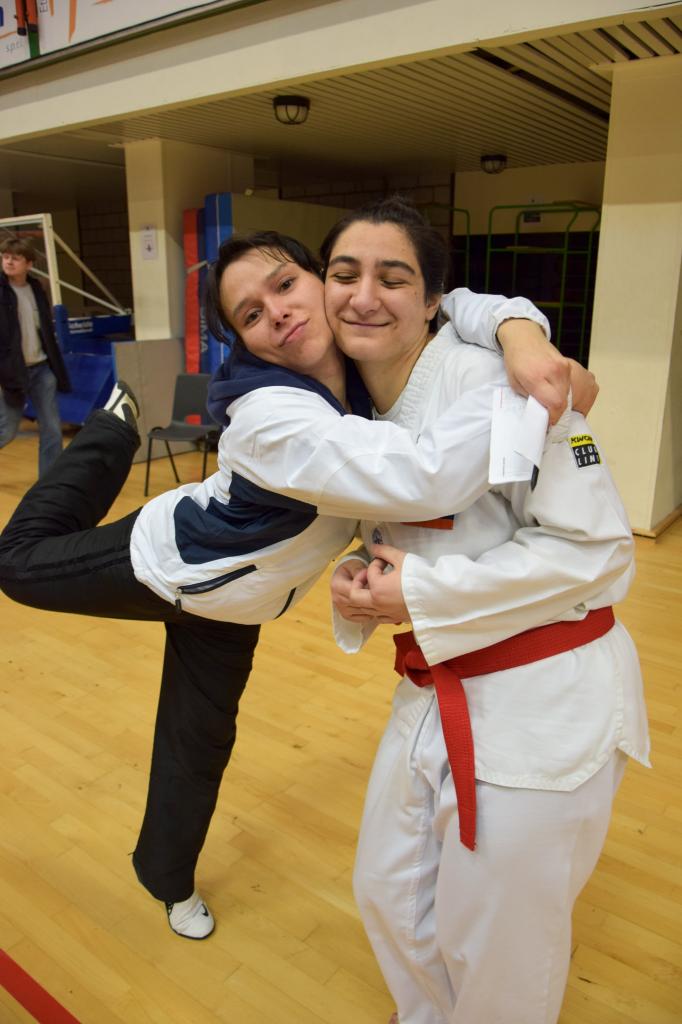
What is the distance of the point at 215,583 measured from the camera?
1472 millimetres

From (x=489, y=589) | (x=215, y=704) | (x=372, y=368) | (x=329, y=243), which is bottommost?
(x=215, y=704)

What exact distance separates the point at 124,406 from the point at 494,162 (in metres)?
6.42

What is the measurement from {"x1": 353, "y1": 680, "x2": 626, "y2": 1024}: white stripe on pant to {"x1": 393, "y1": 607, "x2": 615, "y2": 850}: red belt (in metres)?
0.03

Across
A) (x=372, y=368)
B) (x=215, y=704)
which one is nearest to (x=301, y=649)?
(x=215, y=704)

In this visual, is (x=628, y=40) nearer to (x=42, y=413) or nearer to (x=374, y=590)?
(x=374, y=590)

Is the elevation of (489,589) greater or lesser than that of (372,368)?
lesser

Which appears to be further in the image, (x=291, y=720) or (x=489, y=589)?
(x=291, y=720)

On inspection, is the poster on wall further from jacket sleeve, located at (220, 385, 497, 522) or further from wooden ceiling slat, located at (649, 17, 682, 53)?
jacket sleeve, located at (220, 385, 497, 522)

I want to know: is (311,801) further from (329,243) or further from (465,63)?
(465,63)

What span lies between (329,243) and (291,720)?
6.42 ft

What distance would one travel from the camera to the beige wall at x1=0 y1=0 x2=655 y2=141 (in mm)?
3419

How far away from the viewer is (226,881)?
2.12 m

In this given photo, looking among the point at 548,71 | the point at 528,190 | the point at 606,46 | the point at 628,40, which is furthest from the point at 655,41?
the point at 528,190

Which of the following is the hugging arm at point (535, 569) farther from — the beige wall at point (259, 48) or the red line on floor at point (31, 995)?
the beige wall at point (259, 48)
